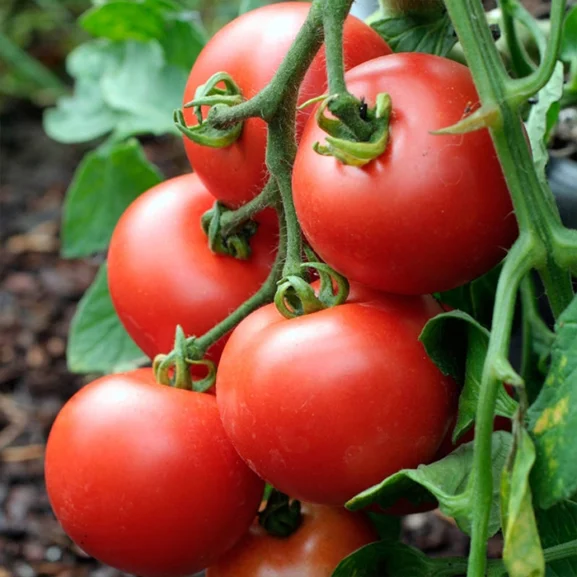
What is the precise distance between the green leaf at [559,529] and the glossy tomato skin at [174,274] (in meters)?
0.24

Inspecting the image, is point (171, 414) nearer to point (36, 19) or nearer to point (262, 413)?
point (262, 413)

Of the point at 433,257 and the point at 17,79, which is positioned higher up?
the point at 433,257

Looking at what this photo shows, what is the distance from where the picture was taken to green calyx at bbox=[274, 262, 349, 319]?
52 centimetres

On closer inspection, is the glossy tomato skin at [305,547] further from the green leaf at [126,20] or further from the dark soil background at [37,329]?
the green leaf at [126,20]

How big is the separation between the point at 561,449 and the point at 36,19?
1828mm

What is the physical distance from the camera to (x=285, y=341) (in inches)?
19.8

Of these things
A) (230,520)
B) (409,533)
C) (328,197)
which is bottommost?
(409,533)

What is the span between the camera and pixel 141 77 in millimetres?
1045

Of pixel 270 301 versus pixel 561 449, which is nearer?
A: pixel 561 449

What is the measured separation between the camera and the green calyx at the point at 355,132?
46 cm

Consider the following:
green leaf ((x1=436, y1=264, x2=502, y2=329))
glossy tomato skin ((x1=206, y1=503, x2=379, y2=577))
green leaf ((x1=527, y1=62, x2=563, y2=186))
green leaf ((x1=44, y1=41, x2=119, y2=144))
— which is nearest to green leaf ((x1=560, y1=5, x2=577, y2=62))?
green leaf ((x1=527, y1=62, x2=563, y2=186))

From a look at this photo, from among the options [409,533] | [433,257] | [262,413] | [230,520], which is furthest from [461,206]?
[409,533]

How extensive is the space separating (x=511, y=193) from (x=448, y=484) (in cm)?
15

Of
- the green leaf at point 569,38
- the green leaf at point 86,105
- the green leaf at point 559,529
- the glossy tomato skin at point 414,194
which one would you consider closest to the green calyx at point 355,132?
the glossy tomato skin at point 414,194
